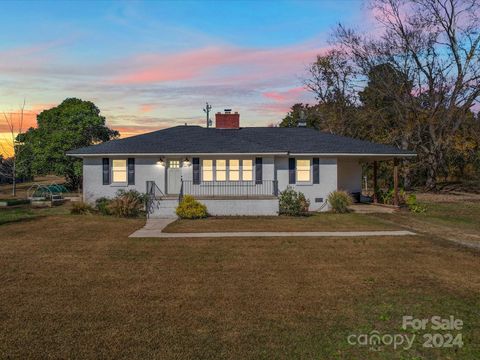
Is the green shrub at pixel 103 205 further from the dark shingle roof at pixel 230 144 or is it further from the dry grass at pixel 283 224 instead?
the dry grass at pixel 283 224

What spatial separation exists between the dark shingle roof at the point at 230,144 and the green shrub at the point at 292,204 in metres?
2.52

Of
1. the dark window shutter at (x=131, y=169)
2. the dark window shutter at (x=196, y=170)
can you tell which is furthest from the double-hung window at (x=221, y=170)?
the dark window shutter at (x=131, y=169)

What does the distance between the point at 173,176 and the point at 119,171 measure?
3.15 m

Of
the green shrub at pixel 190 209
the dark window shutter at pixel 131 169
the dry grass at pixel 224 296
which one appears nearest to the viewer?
the dry grass at pixel 224 296

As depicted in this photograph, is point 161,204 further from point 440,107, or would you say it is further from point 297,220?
point 440,107

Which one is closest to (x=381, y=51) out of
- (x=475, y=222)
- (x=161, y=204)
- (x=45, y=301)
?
(x=475, y=222)

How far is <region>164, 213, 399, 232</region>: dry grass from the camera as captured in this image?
51.3ft

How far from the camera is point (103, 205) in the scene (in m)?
19.8

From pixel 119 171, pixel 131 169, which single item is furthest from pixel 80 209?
pixel 131 169

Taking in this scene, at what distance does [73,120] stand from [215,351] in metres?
36.4

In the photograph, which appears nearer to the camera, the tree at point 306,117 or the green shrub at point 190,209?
the green shrub at point 190,209

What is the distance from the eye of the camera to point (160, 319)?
643 cm

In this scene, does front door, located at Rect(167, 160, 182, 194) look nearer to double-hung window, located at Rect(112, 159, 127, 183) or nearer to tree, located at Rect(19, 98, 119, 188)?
double-hung window, located at Rect(112, 159, 127, 183)

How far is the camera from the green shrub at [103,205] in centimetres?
1941
